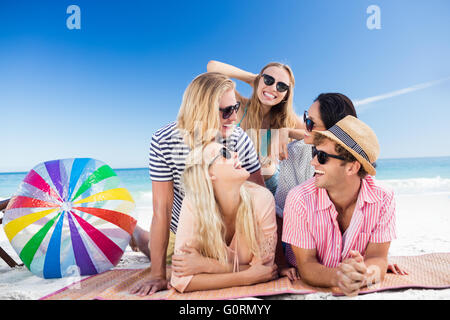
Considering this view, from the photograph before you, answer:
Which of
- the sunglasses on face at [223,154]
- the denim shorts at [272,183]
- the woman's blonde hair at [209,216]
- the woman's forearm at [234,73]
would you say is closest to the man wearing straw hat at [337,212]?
the woman's blonde hair at [209,216]

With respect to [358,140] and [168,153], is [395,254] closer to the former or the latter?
[358,140]

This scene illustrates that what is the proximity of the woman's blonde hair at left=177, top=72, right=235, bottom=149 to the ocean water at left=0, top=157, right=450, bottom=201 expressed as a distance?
14.0m

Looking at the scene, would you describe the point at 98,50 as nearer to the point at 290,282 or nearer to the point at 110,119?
the point at 110,119

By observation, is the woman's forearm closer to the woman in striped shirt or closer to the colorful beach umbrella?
the woman in striped shirt

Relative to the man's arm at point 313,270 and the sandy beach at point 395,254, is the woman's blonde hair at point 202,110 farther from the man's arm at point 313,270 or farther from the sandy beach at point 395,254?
the sandy beach at point 395,254

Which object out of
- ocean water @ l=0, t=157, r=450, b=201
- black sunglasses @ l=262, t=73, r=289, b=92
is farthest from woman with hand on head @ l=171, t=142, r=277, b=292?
ocean water @ l=0, t=157, r=450, b=201

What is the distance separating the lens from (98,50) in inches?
1012

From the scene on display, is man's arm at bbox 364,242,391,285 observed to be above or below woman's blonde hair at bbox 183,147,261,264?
below

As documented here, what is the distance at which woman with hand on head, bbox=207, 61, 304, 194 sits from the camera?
4410 mm

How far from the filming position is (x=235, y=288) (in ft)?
9.82

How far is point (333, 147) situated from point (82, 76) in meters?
25.3

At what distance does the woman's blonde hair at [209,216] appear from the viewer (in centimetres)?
293

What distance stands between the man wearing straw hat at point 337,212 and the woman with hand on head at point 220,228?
0.77 ft

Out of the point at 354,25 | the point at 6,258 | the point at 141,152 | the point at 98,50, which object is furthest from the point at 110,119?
the point at 6,258
